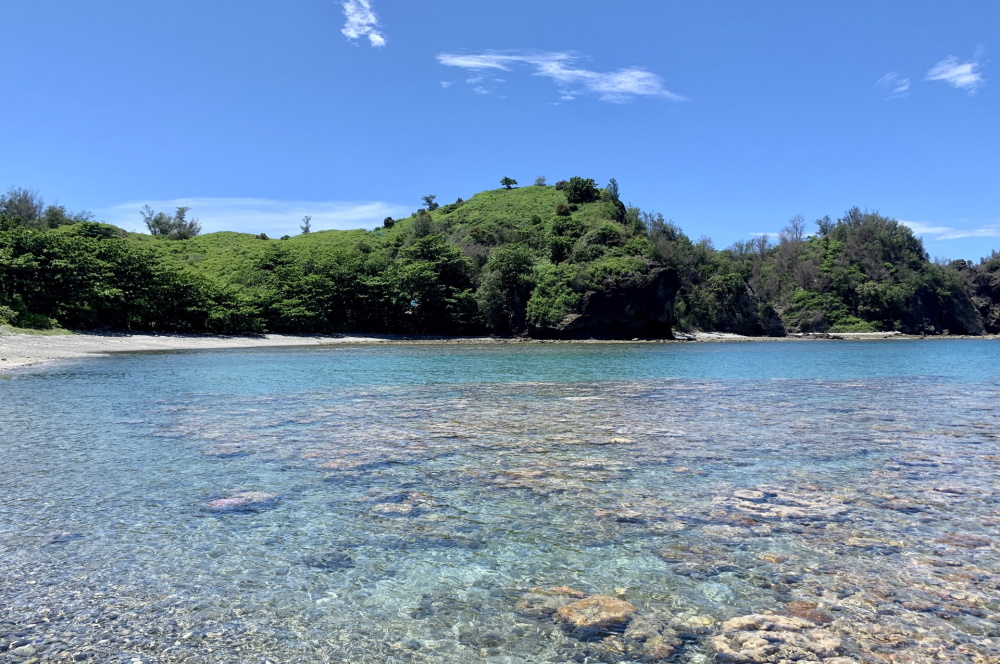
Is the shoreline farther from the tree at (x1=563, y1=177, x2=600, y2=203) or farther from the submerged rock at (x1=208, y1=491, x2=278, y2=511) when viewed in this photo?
the tree at (x1=563, y1=177, x2=600, y2=203)

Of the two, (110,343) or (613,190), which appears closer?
(110,343)

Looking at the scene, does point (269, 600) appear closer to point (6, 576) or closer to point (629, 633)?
point (6, 576)

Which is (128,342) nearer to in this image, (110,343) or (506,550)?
(110,343)

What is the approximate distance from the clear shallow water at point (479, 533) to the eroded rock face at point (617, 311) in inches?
2458

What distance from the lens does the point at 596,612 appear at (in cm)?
452

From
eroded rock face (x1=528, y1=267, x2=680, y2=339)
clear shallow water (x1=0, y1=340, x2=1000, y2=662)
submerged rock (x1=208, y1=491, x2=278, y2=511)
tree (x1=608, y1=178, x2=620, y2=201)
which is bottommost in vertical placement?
submerged rock (x1=208, y1=491, x2=278, y2=511)

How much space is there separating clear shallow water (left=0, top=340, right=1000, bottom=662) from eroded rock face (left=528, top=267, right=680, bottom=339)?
6244 cm

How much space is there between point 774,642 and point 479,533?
305cm

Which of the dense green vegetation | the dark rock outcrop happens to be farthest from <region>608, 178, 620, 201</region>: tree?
the dark rock outcrop

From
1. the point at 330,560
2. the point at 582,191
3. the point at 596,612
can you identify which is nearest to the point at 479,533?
the point at 330,560

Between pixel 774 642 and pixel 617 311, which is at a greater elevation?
pixel 617 311

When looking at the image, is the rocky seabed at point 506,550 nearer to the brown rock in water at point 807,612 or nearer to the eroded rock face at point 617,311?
the brown rock in water at point 807,612

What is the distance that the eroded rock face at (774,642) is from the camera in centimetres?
382

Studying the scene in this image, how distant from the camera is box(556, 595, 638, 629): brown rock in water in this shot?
14.3 feet
